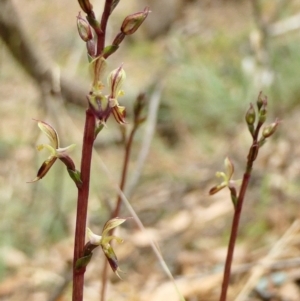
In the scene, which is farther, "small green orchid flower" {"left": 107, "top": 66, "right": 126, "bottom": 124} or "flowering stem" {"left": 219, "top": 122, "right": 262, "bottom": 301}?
"flowering stem" {"left": 219, "top": 122, "right": 262, "bottom": 301}

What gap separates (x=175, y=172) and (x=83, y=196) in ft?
7.17

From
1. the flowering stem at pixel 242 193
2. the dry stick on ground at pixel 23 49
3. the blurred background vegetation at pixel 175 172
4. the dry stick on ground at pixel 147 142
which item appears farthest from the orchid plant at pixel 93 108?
the dry stick on ground at pixel 23 49

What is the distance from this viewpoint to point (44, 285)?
1833 mm

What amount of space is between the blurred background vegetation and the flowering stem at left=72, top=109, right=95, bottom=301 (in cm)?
47

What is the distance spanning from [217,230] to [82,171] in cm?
147

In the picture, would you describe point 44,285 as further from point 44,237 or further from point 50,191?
point 50,191

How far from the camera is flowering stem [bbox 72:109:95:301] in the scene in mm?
561

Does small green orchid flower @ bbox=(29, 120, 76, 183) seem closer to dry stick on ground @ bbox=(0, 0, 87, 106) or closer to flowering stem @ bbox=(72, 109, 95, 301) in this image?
flowering stem @ bbox=(72, 109, 95, 301)

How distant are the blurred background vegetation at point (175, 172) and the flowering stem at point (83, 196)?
0.47 m

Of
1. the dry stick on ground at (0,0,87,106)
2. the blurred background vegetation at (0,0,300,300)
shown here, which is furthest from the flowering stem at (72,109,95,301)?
the dry stick on ground at (0,0,87,106)

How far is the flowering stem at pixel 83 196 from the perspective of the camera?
1.84 feet

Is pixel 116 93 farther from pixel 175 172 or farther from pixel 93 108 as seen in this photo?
pixel 175 172

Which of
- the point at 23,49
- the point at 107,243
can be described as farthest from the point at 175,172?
the point at 107,243

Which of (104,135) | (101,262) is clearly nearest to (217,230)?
(101,262)
